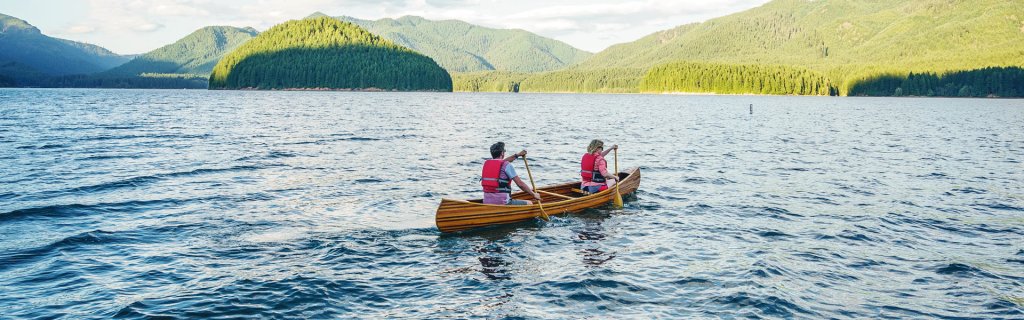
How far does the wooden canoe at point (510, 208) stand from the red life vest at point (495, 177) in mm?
555

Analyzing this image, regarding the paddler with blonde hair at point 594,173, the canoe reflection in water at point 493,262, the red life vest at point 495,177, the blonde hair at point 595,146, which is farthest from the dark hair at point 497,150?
the paddler with blonde hair at point 594,173

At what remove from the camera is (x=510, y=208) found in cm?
1856

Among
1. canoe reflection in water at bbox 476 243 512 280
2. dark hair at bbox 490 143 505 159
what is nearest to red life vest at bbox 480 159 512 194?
dark hair at bbox 490 143 505 159

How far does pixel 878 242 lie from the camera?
17438mm

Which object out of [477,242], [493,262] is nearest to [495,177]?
[477,242]

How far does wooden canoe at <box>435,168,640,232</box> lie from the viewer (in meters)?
17.4

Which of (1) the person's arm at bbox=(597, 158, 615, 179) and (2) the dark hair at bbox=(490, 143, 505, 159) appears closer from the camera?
(2) the dark hair at bbox=(490, 143, 505, 159)

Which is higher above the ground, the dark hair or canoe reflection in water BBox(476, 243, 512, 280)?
the dark hair

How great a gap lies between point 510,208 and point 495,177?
3.30ft

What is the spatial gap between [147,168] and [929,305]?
30.9 m

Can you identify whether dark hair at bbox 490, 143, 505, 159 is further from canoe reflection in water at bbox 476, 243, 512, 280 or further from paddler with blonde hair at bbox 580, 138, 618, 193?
paddler with blonde hair at bbox 580, 138, 618, 193

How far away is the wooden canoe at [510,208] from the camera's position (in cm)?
1738

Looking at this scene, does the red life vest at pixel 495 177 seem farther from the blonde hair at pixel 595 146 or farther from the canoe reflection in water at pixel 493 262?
the blonde hair at pixel 595 146

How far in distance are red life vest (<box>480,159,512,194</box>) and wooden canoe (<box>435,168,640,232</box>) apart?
0.56 meters
